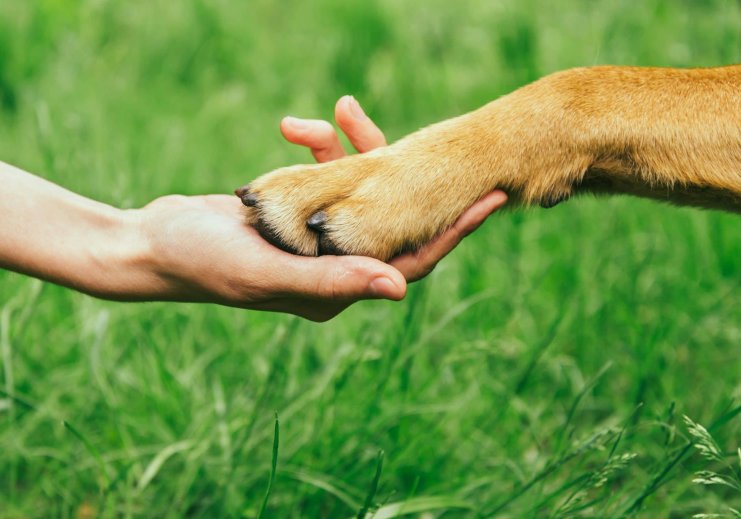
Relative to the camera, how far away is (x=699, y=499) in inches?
104

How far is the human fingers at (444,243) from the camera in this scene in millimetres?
2146

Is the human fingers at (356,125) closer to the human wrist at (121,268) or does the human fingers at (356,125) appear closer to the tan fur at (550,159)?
the tan fur at (550,159)

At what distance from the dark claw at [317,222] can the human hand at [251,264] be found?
120 mm

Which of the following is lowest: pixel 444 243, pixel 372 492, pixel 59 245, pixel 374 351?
pixel 374 351

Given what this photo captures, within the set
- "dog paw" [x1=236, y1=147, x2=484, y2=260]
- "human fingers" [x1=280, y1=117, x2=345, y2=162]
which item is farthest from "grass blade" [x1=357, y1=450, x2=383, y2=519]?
"human fingers" [x1=280, y1=117, x2=345, y2=162]

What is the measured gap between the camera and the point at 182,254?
6.72 ft

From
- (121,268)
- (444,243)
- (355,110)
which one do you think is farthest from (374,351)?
(121,268)

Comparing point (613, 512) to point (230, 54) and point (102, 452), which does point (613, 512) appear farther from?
point (230, 54)

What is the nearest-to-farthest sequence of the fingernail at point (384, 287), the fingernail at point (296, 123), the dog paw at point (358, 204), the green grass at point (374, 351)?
the fingernail at point (384, 287), the dog paw at point (358, 204), the fingernail at point (296, 123), the green grass at point (374, 351)

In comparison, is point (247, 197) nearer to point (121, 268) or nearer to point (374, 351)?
point (121, 268)

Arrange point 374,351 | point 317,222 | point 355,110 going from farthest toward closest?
point 374,351 < point 355,110 < point 317,222

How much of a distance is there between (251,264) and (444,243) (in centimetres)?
50

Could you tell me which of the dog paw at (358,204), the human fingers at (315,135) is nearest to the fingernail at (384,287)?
the dog paw at (358,204)

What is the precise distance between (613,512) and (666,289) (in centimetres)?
157
